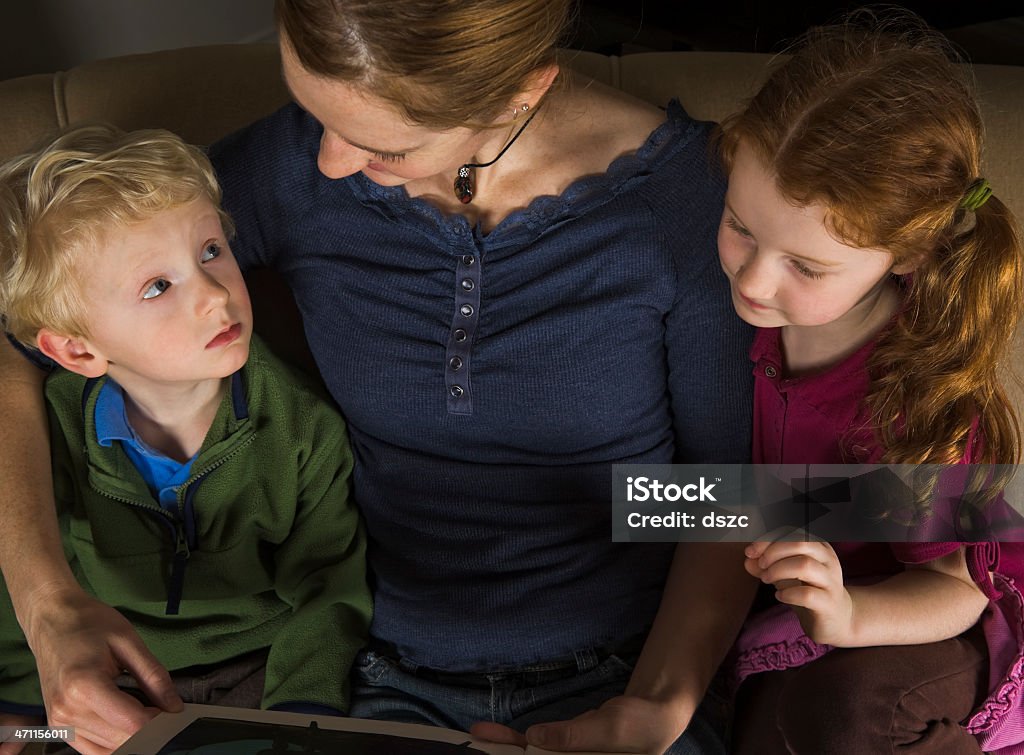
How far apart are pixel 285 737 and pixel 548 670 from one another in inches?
15.4

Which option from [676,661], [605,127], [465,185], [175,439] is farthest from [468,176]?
[676,661]

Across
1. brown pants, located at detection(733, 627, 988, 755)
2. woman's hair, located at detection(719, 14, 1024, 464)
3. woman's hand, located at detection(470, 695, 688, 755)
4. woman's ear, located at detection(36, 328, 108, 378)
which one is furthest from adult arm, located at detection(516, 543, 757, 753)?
woman's ear, located at detection(36, 328, 108, 378)

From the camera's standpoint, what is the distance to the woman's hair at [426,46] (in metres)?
1.00

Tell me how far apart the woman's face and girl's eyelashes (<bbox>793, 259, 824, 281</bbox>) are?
0.37m

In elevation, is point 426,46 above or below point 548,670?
above

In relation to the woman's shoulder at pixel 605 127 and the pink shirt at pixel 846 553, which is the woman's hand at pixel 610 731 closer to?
the pink shirt at pixel 846 553

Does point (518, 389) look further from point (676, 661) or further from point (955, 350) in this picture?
point (955, 350)

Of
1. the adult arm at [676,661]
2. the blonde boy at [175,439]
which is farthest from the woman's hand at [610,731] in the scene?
the blonde boy at [175,439]

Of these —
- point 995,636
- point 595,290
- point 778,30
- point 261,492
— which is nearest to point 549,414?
point 595,290

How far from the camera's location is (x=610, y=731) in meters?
1.14

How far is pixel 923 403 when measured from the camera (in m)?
1.22

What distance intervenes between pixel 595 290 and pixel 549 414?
0.17m

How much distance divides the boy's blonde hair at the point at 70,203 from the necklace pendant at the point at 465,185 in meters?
0.32

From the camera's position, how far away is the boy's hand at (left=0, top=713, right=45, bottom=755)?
1395 mm
